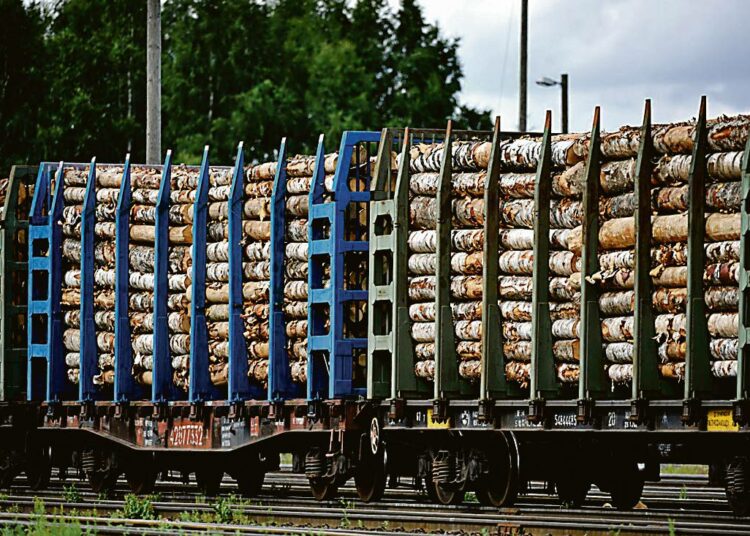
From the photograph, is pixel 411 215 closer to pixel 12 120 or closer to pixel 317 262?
pixel 317 262

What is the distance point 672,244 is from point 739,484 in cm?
227

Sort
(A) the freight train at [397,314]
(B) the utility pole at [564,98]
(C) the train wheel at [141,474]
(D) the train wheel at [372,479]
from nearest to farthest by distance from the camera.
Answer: (A) the freight train at [397,314] → (D) the train wheel at [372,479] → (C) the train wheel at [141,474] → (B) the utility pole at [564,98]

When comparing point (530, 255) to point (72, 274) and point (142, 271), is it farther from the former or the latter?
point (72, 274)

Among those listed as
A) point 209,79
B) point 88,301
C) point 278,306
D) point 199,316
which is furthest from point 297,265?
point 209,79

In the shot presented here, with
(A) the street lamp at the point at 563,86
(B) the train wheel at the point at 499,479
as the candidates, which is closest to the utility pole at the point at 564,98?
(A) the street lamp at the point at 563,86

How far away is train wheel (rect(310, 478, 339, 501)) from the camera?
70.6ft

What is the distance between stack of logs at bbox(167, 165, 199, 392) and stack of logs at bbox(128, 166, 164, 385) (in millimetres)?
331

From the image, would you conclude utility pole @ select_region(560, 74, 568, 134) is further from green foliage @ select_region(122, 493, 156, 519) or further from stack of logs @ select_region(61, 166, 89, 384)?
green foliage @ select_region(122, 493, 156, 519)

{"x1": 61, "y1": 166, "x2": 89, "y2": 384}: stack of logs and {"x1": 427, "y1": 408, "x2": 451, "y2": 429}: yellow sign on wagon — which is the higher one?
{"x1": 61, "y1": 166, "x2": 89, "y2": 384}: stack of logs

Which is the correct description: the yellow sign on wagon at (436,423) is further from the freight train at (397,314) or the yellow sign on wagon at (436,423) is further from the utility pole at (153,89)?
the utility pole at (153,89)

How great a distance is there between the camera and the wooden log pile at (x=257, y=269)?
22156mm

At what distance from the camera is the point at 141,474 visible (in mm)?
24297

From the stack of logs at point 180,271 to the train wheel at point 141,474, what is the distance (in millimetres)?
1362

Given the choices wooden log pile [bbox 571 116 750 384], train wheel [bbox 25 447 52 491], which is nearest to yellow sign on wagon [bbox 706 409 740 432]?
wooden log pile [bbox 571 116 750 384]
